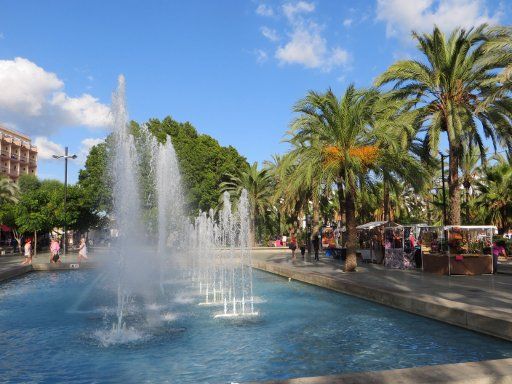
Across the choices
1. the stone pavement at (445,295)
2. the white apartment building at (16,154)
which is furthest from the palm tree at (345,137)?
the white apartment building at (16,154)

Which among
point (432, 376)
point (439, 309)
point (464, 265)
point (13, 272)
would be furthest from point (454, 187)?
point (13, 272)

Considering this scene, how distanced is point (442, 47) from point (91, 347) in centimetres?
1736

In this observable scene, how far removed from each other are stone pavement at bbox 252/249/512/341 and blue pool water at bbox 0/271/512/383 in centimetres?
25

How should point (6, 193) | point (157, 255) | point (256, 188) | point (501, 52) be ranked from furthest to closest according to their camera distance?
point (6, 193)
point (256, 188)
point (157, 255)
point (501, 52)

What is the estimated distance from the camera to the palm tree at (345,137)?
1742 centimetres

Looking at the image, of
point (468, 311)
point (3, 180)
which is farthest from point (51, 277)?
point (3, 180)

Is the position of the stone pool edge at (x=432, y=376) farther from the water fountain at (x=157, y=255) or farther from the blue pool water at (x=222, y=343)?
the water fountain at (x=157, y=255)

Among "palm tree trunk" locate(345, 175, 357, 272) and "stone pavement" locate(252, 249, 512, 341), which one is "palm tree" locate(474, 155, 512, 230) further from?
"palm tree trunk" locate(345, 175, 357, 272)

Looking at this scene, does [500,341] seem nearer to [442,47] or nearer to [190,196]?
[442,47]

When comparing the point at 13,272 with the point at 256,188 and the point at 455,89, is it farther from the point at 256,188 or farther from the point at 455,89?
the point at 256,188

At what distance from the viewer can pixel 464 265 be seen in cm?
1739

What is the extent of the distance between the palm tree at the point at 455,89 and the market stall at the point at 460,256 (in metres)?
1.02

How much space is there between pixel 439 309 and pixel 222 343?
14.3ft

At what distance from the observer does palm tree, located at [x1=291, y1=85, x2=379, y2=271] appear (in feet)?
57.2
